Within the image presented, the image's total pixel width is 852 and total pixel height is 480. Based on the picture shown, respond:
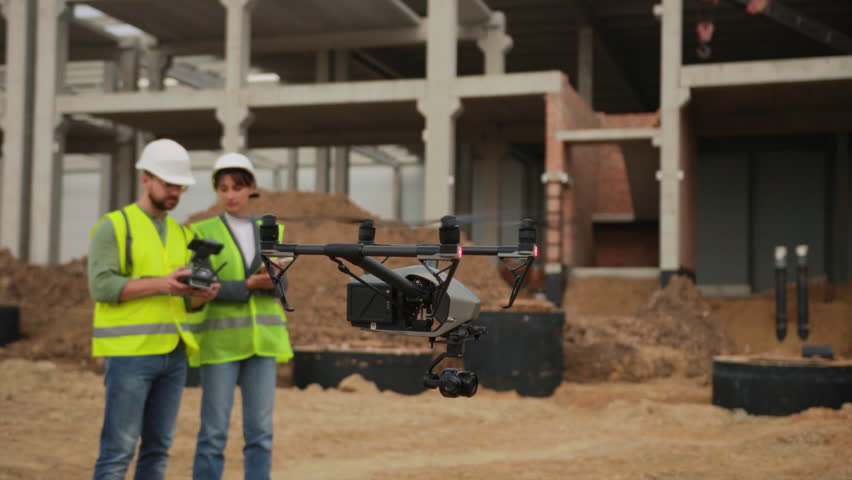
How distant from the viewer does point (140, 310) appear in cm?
430

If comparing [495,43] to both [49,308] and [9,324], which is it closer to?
[49,308]

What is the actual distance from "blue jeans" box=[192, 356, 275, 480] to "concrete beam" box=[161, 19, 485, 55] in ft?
71.4

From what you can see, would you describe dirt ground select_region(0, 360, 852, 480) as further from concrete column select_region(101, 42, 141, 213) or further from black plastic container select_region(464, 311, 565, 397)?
concrete column select_region(101, 42, 141, 213)

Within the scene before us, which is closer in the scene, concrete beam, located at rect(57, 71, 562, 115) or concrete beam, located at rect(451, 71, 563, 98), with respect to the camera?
concrete beam, located at rect(451, 71, 563, 98)

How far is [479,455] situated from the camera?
8.30 metres

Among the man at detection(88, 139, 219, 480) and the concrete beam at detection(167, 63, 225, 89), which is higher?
the concrete beam at detection(167, 63, 225, 89)

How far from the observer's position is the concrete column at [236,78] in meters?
22.7

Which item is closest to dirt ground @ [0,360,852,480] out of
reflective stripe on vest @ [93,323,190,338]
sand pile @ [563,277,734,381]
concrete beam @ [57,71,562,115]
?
sand pile @ [563,277,734,381]

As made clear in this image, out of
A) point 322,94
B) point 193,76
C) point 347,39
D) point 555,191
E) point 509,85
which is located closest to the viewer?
point 555,191

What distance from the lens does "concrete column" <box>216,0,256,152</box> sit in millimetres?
22719

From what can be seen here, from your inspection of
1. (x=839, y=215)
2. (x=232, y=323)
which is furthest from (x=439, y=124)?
(x=232, y=323)

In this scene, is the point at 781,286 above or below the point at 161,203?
below

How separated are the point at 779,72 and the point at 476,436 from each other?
13164 millimetres

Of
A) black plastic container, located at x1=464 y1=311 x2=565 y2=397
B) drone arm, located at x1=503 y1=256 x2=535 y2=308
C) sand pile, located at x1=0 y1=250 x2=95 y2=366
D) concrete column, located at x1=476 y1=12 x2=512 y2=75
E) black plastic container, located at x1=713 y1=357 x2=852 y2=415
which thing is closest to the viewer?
drone arm, located at x1=503 y1=256 x2=535 y2=308
